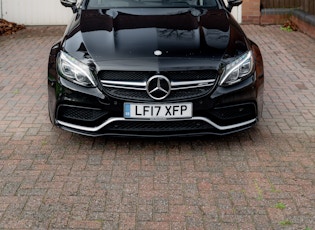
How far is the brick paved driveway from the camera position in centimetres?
369

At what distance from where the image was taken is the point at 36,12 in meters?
11.2

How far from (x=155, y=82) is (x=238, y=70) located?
0.75m

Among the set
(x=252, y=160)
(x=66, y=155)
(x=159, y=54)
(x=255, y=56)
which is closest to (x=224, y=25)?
(x=255, y=56)

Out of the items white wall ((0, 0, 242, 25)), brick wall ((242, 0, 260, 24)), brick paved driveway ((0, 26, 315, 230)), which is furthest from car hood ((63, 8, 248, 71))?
white wall ((0, 0, 242, 25))

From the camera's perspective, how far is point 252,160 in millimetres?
4629

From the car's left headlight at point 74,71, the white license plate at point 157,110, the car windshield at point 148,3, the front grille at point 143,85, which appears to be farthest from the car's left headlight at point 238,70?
the car windshield at point 148,3

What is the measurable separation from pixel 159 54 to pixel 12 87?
286cm

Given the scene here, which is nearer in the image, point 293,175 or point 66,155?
point 293,175

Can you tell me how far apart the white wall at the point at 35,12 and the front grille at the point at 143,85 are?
7048 millimetres

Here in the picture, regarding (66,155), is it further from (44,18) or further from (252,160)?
(44,18)

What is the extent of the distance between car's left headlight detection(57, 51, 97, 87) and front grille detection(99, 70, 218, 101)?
0.35ft

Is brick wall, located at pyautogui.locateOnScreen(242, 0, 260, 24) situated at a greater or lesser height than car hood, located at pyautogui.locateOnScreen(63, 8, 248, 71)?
lesser

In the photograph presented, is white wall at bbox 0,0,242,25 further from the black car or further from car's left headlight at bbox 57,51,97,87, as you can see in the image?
car's left headlight at bbox 57,51,97,87

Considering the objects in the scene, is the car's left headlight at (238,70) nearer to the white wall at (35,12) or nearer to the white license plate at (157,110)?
the white license plate at (157,110)
